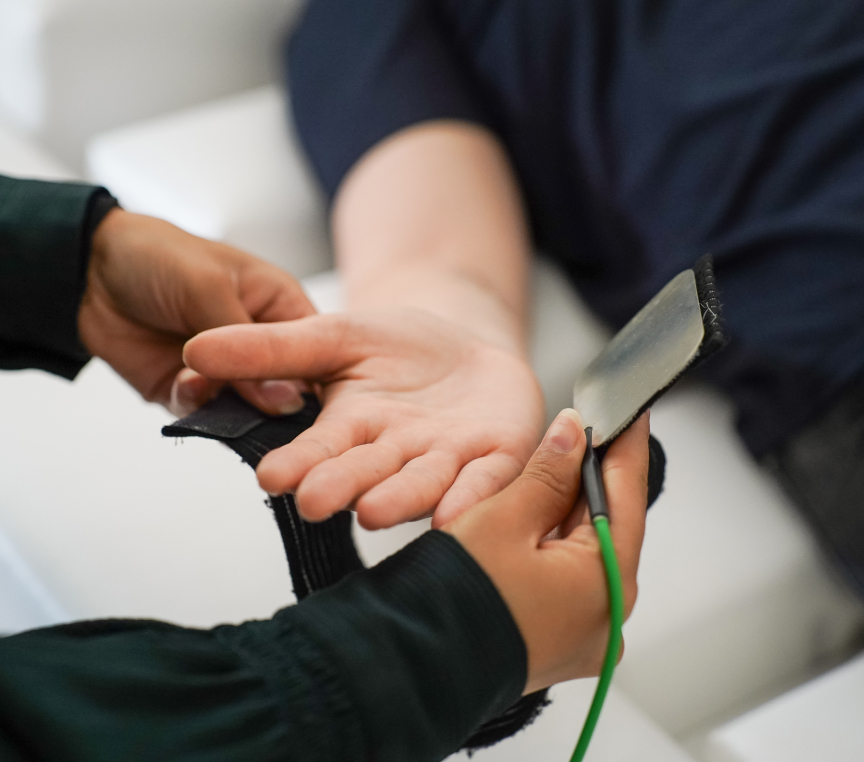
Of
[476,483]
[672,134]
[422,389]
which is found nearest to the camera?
[476,483]

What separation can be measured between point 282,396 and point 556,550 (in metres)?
0.20

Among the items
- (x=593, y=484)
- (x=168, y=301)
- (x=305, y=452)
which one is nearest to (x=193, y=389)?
(x=168, y=301)

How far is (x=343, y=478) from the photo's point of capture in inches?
13.4

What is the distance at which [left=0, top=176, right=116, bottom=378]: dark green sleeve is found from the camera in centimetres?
49

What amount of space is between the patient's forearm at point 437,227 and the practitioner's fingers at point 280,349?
0.64ft

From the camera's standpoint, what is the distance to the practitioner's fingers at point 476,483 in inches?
14.0

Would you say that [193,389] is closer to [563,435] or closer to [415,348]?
[415,348]

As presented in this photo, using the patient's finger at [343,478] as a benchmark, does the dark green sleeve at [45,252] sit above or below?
above

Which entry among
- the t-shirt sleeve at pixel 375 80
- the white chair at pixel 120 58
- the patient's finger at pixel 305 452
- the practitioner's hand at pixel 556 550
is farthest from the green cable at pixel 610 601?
the white chair at pixel 120 58

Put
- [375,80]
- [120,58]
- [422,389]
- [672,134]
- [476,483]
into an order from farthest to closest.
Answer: [120,58]
[375,80]
[672,134]
[422,389]
[476,483]

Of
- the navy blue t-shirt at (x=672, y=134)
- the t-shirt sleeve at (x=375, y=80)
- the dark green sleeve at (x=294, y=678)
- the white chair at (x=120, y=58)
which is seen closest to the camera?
the dark green sleeve at (x=294, y=678)

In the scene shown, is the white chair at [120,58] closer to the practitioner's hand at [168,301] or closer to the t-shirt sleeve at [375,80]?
the t-shirt sleeve at [375,80]

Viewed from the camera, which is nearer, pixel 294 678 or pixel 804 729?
pixel 294 678

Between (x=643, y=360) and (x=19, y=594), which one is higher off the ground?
(x=643, y=360)
